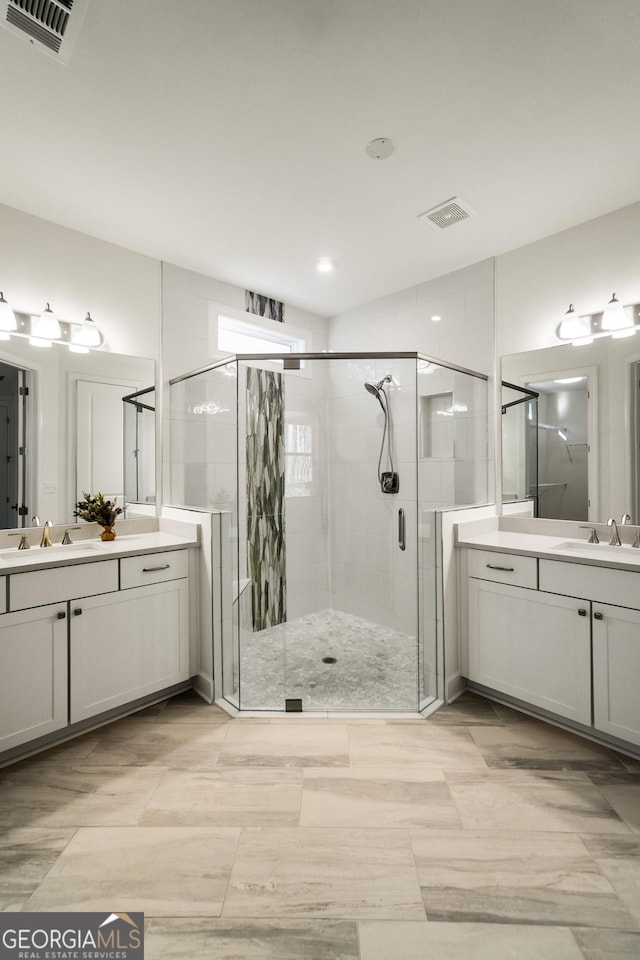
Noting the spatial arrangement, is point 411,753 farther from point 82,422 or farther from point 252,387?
point 82,422

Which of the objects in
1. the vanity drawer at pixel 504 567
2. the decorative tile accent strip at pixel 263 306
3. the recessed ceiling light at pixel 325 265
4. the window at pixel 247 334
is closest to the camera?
the vanity drawer at pixel 504 567

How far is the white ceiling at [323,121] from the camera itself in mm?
1450

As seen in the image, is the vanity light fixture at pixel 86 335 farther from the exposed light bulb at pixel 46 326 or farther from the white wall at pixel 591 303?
the white wall at pixel 591 303

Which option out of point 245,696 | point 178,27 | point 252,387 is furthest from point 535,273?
point 245,696

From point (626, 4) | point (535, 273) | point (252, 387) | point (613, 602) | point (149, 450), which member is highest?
point (626, 4)

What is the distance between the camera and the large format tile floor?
4.00 feet

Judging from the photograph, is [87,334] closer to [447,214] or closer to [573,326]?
[447,214]

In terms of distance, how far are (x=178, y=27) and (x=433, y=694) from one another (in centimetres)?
307

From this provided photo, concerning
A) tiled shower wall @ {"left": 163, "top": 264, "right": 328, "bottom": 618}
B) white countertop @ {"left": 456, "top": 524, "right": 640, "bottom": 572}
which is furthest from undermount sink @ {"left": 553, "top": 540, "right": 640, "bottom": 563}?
tiled shower wall @ {"left": 163, "top": 264, "right": 328, "bottom": 618}

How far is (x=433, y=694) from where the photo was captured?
2471 mm

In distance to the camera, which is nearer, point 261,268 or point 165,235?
point 165,235

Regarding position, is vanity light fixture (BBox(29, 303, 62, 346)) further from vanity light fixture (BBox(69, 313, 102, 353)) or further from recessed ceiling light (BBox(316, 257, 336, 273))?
recessed ceiling light (BBox(316, 257, 336, 273))

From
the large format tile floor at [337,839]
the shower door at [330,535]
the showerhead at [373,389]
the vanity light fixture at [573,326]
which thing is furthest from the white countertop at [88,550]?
the vanity light fixture at [573,326]

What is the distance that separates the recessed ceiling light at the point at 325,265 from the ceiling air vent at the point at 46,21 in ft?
5.75
